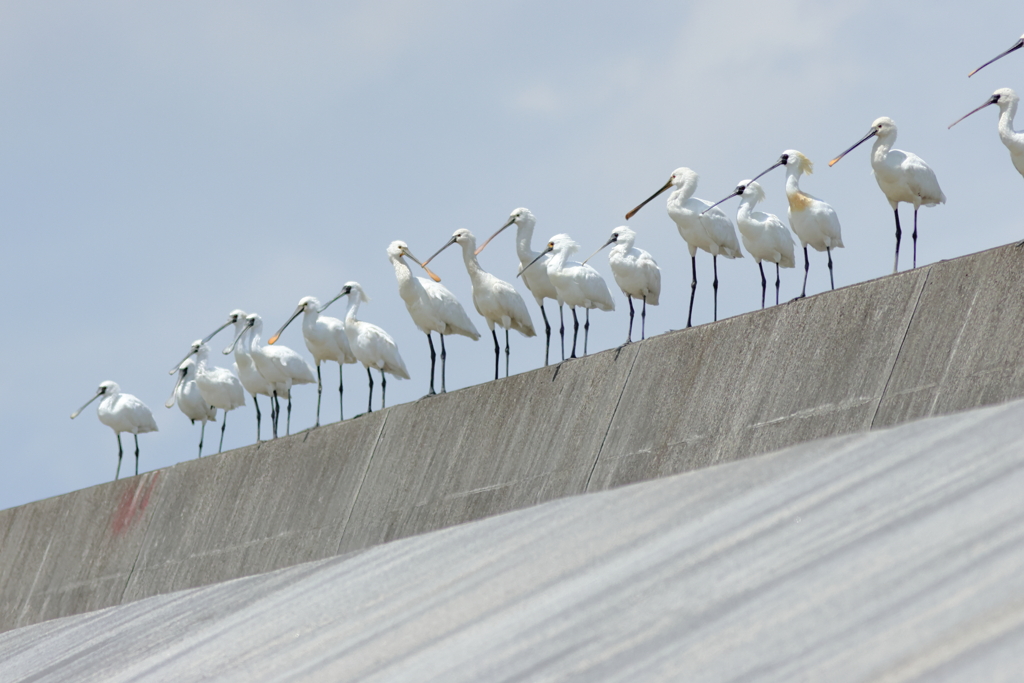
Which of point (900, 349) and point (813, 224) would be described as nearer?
point (900, 349)

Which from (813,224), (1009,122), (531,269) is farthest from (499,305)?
(1009,122)

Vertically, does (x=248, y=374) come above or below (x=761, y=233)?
below

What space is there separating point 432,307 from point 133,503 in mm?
3817

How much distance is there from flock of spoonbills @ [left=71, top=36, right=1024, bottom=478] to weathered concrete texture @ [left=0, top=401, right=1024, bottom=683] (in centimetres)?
358

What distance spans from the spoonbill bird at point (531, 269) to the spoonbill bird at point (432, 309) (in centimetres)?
66

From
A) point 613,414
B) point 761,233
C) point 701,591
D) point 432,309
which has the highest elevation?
point 761,233

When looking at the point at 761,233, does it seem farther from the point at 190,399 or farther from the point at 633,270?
the point at 190,399

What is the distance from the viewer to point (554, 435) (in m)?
10.6

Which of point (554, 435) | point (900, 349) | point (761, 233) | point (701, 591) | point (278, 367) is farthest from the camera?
point (278, 367)

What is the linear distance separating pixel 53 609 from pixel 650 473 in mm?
8258

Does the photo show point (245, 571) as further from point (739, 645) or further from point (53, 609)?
point (739, 645)

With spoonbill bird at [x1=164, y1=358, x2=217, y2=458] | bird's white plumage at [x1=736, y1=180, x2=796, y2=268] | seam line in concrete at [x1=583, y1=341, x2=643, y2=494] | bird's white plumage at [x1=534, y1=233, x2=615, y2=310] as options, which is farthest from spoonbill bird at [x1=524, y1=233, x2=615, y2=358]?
spoonbill bird at [x1=164, y1=358, x2=217, y2=458]

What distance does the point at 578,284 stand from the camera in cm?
1327

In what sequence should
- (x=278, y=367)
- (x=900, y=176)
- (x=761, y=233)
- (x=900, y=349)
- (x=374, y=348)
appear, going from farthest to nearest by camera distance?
(x=278, y=367) < (x=374, y=348) < (x=761, y=233) < (x=900, y=176) < (x=900, y=349)
